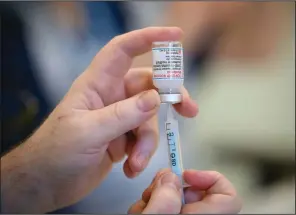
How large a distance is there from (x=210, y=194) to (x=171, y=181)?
0.08 meters

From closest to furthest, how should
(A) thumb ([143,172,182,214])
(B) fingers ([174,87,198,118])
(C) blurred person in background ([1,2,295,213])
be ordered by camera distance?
(A) thumb ([143,172,182,214])
(B) fingers ([174,87,198,118])
(C) blurred person in background ([1,2,295,213])

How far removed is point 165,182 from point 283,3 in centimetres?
55

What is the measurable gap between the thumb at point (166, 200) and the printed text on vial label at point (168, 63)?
0.59ft

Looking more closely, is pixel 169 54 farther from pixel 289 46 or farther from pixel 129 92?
pixel 289 46

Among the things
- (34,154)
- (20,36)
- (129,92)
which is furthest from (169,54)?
(20,36)

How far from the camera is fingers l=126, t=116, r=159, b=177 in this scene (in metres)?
0.74

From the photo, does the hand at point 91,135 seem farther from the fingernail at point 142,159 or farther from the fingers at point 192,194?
the fingers at point 192,194

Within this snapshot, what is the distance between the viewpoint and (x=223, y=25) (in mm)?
917

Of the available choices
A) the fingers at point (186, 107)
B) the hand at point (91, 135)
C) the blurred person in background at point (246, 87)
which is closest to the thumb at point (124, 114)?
the hand at point (91, 135)

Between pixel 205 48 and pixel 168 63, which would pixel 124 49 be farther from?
pixel 205 48

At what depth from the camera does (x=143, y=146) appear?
2.48 feet

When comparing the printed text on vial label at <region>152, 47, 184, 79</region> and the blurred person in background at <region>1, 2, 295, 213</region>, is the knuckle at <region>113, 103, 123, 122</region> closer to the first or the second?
the printed text on vial label at <region>152, 47, 184, 79</region>

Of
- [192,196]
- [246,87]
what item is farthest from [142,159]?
[246,87]

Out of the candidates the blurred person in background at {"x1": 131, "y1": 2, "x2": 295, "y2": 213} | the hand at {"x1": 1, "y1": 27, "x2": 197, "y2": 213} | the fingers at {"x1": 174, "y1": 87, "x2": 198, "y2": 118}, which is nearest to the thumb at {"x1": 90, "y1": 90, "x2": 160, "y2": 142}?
the hand at {"x1": 1, "y1": 27, "x2": 197, "y2": 213}
